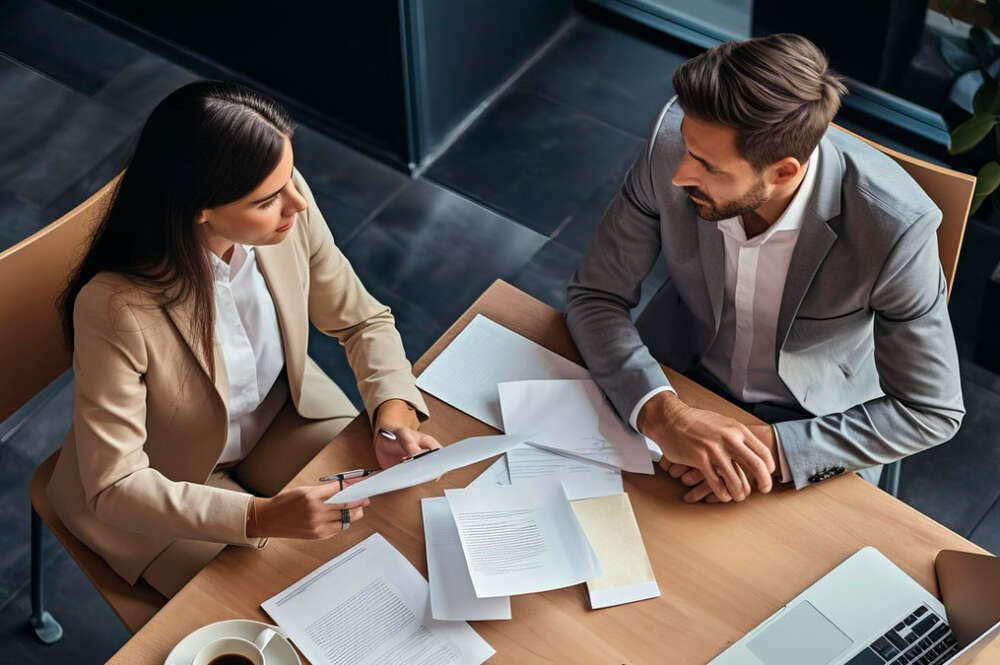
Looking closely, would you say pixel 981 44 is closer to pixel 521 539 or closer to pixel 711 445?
pixel 711 445

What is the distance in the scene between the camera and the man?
1.67 m

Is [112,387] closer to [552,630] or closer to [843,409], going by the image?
[552,630]

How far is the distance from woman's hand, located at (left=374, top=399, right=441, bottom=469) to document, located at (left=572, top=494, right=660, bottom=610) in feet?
0.84

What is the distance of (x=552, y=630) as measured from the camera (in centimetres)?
152

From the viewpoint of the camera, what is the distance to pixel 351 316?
78.5 inches

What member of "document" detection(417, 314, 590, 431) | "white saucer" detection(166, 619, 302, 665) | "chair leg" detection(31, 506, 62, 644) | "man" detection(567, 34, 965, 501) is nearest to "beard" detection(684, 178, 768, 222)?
"man" detection(567, 34, 965, 501)

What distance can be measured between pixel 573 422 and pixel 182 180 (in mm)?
705

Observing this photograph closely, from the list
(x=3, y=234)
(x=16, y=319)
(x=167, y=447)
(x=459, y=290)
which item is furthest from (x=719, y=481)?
(x=3, y=234)

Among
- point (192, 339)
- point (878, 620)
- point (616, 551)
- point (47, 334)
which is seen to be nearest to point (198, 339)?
point (192, 339)

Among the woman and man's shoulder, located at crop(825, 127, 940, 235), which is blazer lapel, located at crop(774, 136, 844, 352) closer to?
man's shoulder, located at crop(825, 127, 940, 235)

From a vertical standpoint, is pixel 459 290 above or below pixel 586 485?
below

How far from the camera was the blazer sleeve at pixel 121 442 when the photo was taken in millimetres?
1624

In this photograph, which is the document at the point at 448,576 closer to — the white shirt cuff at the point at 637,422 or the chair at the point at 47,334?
the white shirt cuff at the point at 637,422

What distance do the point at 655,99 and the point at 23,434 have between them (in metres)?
2.15
